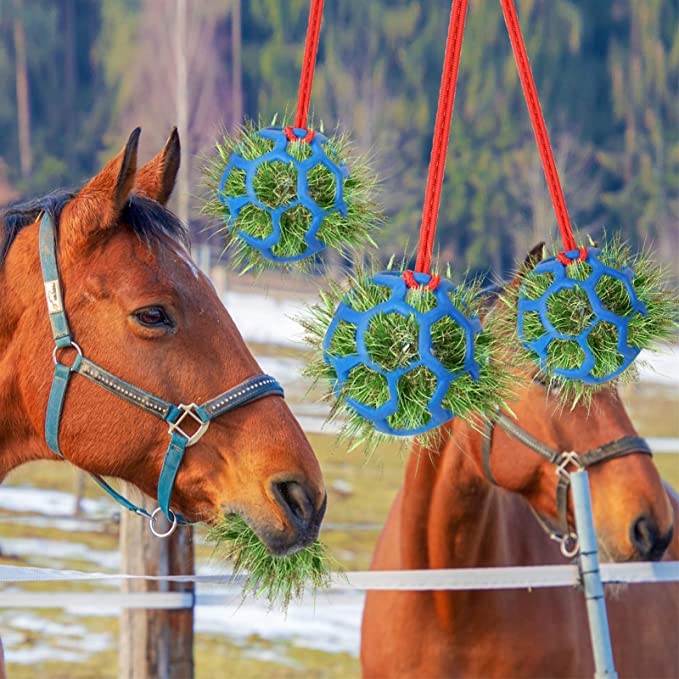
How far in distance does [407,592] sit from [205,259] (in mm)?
12365

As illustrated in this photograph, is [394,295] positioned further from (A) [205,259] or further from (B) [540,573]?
(A) [205,259]

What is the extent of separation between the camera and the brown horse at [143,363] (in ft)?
6.30

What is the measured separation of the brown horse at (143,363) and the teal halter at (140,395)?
2cm

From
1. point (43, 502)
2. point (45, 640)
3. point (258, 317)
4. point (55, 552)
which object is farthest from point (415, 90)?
point (45, 640)

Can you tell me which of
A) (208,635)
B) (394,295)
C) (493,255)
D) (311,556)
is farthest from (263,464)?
(493,255)

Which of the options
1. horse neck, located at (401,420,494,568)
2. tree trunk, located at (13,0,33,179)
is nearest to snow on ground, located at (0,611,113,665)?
horse neck, located at (401,420,494,568)

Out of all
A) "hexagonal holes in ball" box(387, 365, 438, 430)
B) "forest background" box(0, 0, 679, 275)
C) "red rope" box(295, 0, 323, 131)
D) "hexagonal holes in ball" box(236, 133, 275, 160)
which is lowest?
"hexagonal holes in ball" box(387, 365, 438, 430)

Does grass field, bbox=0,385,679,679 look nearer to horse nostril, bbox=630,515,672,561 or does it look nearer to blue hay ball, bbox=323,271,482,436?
horse nostril, bbox=630,515,672,561

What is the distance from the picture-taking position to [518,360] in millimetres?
1952

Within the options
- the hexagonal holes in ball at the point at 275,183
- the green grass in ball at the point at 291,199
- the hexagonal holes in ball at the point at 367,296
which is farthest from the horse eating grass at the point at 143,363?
the hexagonal holes in ball at the point at 367,296

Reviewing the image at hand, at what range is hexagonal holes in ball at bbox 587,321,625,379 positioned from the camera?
1859 mm

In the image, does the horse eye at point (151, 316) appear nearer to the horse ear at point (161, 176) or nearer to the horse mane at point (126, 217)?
the horse mane at point (126, 217)

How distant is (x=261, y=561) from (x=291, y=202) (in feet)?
2.24

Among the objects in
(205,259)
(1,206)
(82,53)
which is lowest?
(1,206)
